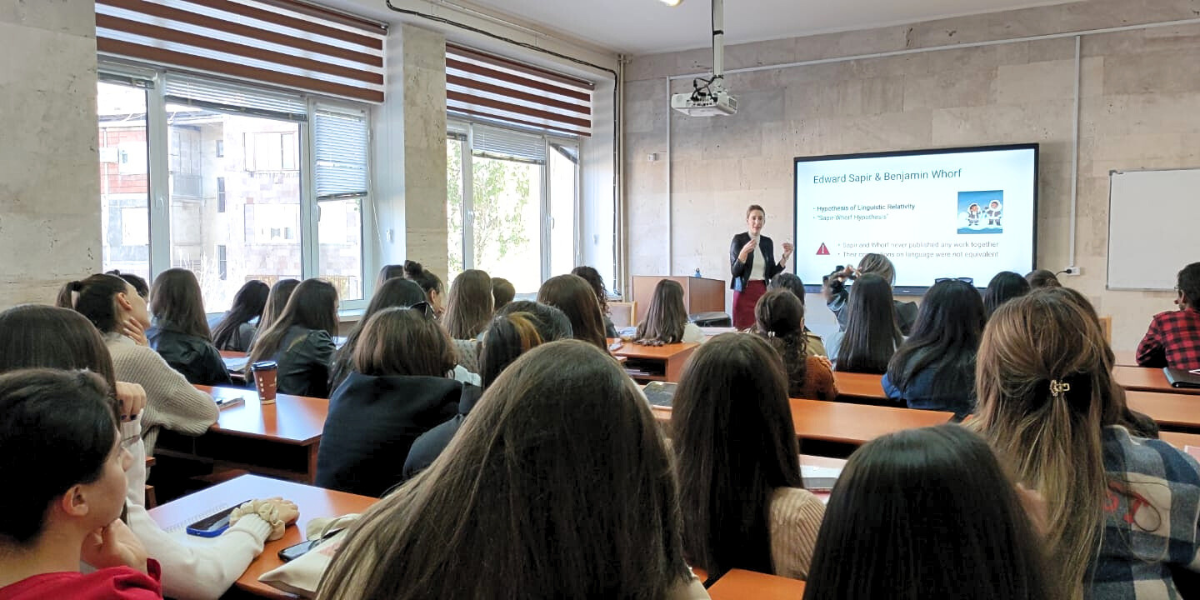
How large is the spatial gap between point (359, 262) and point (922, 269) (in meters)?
4.95

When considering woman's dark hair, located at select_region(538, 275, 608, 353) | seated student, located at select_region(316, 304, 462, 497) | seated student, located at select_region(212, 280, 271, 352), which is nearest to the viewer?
seated student, located at select_region(316, 304, 462, 497)

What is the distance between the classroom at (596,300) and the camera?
2.69 ft

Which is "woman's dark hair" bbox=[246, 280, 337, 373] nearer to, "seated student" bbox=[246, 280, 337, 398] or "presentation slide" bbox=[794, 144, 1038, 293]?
"seated student" bbox=[246, 280, 337, 398]

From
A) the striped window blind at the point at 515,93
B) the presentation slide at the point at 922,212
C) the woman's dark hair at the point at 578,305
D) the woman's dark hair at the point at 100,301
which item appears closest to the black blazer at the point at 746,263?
the presentation slide at the point at 922,212

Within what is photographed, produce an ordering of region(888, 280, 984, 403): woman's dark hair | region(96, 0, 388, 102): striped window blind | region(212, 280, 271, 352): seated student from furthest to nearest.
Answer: region(96, 0, 388, 102): striped window blind, region(212, 280, 271, 352): seated student, region(888, 280, 984, 403): woman's dark hair

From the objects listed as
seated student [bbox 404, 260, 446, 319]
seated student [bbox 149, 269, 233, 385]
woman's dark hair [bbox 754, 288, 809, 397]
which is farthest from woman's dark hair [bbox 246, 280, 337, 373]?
woman's dark hair [bbox 754, 288, 809, 397]

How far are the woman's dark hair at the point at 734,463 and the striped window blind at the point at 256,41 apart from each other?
15.3 feet

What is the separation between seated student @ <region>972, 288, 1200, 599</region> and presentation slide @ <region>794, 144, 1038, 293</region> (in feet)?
19.0

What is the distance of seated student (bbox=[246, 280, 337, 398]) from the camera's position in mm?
3553

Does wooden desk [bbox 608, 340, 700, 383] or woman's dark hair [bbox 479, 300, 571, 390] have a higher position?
woman's dark hair [bbox 479, 300, 571, 390]

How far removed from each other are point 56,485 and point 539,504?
725mm

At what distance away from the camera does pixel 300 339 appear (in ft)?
11.7

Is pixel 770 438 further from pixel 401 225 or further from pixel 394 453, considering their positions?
pixel 401 225

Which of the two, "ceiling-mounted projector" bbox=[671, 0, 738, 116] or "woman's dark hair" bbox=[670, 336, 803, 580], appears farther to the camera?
"ceiling-mounted projector" bbox=[671, 0, 738, 116]
